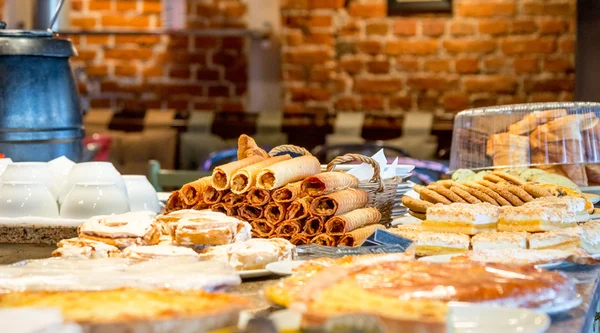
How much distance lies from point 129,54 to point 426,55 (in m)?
1.96

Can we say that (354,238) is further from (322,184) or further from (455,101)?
(455,101)

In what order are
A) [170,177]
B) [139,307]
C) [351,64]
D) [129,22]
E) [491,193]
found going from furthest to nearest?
[129,22], [351,64], [170,177], [491,193], [139,307]

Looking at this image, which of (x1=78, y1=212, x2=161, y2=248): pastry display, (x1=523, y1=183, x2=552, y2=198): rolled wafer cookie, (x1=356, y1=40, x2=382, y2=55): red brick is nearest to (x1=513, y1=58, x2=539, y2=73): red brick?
(x1=356, y1=40, x2=382, y2=55): red brick

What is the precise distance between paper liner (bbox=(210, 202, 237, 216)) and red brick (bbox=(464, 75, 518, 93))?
3.51 metres

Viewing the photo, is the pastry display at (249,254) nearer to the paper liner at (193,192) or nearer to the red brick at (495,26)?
the paper liner at (193,192)

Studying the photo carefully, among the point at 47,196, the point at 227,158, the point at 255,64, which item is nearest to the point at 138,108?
the point at 255,64

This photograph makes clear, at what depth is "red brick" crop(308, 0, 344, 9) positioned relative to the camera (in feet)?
17.1

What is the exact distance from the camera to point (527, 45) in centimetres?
502

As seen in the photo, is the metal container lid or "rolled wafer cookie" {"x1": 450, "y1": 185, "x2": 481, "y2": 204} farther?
the metal container lid

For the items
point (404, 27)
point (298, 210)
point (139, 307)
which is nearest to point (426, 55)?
point (404, 27)

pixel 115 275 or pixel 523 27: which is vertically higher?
pixel 523 27

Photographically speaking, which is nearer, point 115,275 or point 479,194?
point 115,275

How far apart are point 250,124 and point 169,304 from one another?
4.38m

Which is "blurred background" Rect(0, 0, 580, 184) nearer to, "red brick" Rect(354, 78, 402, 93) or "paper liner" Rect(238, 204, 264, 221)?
"red brick" Rect(354, 78, 402, 93)
